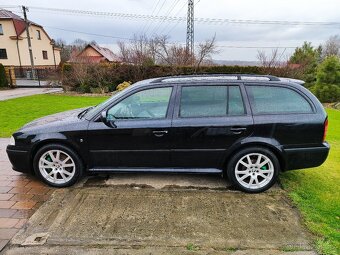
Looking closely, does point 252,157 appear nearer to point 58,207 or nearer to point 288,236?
point 288,236

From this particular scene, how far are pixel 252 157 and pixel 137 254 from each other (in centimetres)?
205

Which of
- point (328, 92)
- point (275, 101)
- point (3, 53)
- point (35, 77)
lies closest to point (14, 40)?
point (3, 53)

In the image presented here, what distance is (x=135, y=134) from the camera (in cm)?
385

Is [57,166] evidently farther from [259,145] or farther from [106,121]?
[259,145]

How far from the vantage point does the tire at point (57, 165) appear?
157 inches

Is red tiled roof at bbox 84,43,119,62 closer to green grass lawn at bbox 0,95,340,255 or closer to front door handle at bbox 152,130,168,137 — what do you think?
front door handle at bbox 152,130,168,137

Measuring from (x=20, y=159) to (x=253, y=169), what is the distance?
3330 mm

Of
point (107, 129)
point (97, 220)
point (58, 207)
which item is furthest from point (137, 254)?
point (107, 129)

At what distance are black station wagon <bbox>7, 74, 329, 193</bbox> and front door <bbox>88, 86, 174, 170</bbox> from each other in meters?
0.01

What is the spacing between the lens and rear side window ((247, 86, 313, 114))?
12.5ft

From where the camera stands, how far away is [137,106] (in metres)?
4.02

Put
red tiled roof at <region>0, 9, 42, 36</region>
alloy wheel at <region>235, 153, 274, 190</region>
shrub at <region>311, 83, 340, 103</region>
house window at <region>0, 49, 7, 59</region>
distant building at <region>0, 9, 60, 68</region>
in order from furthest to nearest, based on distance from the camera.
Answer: house window at <region>0, 49, 7, 59</region> → distant building at <region>0, 9, 60, 68</region> → red tiled roof at <region>0, 9, 42, 36</region> → shrub at <region>311, 83, 340, 103</region> → alloy wheel at <region>235, 153, 274, 190</region>

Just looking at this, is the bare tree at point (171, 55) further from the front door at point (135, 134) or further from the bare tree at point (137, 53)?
the front door at point (135, 134)

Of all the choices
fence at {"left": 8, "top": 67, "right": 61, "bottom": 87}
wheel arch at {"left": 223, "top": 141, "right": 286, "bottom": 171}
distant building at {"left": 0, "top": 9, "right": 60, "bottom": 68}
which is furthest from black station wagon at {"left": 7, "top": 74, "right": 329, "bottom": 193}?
distant building at {"left": 0, "top": 9, "right": 60, "bottom": 68}
